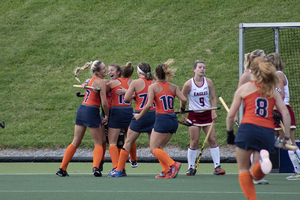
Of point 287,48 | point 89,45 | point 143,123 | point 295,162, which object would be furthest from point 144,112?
point 89,45

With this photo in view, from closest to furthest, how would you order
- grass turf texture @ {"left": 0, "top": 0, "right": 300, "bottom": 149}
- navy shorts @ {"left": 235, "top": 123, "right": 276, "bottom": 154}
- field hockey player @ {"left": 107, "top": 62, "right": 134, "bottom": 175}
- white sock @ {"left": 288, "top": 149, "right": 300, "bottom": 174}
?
navy shorts @ {"left": 235, "top": 123, "right": 276, "bottom": 154} → white sock @ {"left": 288, "top": 149, "right": 300, "bottom": 174} → field hockey player @ {"left": 107, "top": 62, "right": 134, "bottom": 175} → grass turf texture @ {"left": 0, "top": 0, "right": 300, "bottom": 149}

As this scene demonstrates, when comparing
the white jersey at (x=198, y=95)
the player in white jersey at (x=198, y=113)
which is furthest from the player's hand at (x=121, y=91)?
the white jersey at (x=198, y=95)

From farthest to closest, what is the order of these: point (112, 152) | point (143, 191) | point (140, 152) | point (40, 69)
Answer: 1. point (40, 69)
2. point (140, 152)
3. point (112, 152)
4. point (143, 191)

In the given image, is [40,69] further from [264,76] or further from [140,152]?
[264,76]

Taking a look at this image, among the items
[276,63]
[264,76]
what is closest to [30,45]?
[276,63]

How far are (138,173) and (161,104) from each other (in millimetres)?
1922

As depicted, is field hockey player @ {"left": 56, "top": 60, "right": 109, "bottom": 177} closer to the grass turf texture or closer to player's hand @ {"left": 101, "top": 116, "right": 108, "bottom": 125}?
player's hand @ {"left": 101, "top": 116, "right": 108, "bottom": 125}

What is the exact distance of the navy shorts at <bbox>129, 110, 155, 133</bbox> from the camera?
6898mm

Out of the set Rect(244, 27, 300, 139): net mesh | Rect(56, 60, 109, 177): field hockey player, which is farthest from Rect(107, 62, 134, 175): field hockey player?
Rect(244, 27, 300, 139): net mesh

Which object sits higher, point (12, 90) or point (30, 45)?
point (30, 45)

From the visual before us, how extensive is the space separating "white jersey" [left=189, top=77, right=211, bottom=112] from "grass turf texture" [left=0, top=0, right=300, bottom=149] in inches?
154

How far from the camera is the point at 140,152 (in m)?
10.8

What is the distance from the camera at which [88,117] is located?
6.95 metres

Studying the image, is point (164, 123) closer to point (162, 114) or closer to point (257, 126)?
point (162, 114)
